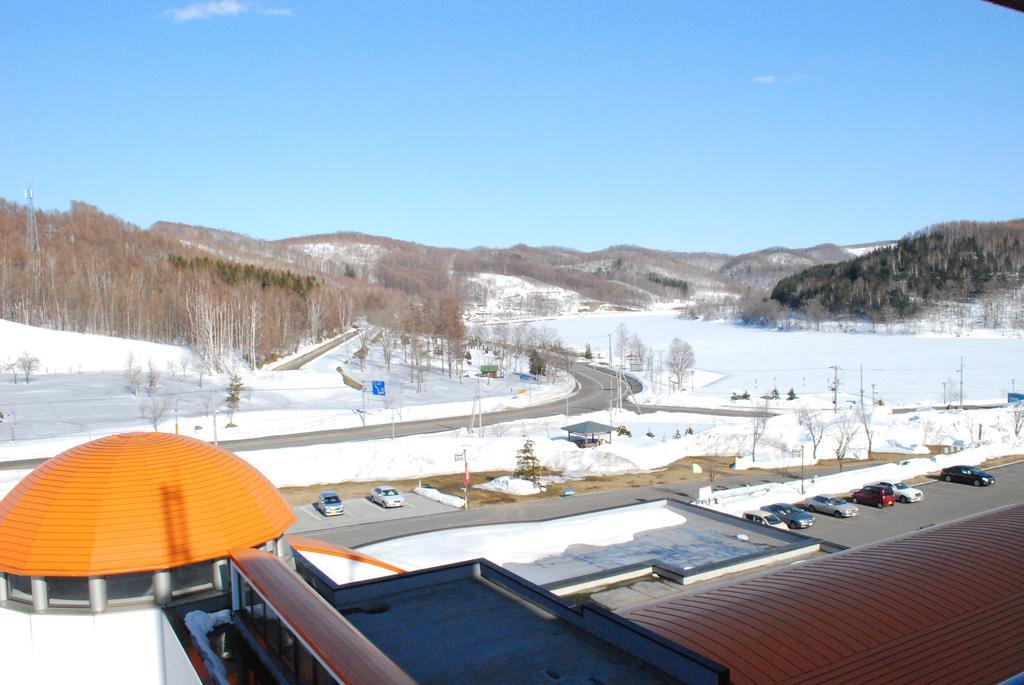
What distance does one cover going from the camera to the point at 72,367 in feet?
183

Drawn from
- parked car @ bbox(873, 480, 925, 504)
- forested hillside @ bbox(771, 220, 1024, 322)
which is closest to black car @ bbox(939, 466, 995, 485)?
parked car @ bbox(873, 480, 925, 504)

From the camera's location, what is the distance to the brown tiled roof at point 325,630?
182 inches

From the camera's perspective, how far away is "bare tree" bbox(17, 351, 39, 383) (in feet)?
166

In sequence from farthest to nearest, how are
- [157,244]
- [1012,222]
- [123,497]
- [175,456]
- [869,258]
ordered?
[1012,222] → [869,258] → [157,244] → [175,456] → [123,497]

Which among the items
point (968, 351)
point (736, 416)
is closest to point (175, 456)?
point (736, 416)

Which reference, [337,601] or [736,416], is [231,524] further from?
[736,416]

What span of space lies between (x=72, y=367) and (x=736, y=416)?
5010 cm

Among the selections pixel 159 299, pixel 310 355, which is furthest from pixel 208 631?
pixel 159 299

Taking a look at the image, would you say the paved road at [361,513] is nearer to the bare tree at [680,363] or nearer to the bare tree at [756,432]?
the bare tree at [756,432]

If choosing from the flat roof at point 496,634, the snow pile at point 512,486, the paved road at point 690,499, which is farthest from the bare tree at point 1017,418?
the flat roof at point 496,634

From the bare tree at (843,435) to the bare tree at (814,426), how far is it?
629 millimetres

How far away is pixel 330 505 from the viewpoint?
22328 mm

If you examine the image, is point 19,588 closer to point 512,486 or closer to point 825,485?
point 512,486

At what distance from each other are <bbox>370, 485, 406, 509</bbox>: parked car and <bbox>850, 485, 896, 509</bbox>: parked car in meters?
14.8
